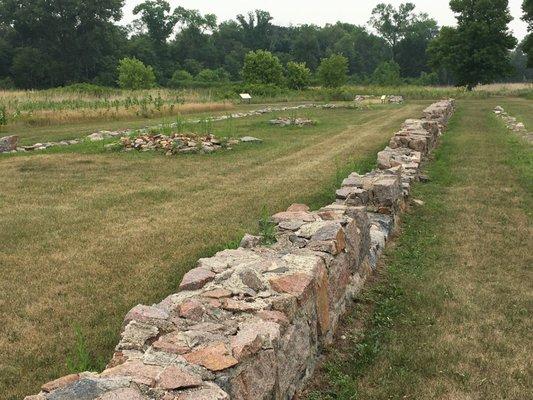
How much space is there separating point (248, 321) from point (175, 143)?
11.6 meters

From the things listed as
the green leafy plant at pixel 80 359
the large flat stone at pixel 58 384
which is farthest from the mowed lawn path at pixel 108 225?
the large flat stone at pixel 58 384

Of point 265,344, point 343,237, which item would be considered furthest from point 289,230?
point 265,344

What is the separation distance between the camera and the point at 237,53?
8962cm

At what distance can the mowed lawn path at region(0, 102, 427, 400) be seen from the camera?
4.93 metres

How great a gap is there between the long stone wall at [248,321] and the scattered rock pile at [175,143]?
28.3 ft

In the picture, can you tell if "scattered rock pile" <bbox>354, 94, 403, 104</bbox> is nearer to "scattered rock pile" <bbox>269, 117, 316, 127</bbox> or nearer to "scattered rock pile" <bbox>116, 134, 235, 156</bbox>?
"scattered rock pile" <bbox>269, 117, 316, 127</bbox>

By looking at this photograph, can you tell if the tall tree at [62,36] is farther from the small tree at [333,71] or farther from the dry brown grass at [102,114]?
the dry brown grass at [102,114]

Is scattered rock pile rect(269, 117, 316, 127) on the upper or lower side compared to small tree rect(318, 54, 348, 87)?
lower

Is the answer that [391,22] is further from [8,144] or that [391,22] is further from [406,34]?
[8,144]

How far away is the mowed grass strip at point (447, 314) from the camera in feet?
13.8

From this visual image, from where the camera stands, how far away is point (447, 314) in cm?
542

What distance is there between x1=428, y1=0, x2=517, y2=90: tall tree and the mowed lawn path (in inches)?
1751

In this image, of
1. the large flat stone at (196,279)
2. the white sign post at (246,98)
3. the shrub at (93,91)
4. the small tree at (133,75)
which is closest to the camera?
the large flat stone at (196,279)

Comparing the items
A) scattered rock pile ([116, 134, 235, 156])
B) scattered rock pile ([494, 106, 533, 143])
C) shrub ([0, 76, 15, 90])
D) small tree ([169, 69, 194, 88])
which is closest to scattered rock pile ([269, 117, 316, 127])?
scattered rock pile ([116, 134, 235, 156])
